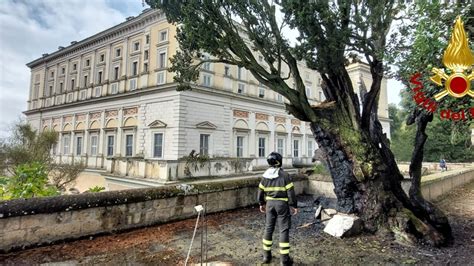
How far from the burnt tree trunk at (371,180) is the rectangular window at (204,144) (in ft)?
49.0

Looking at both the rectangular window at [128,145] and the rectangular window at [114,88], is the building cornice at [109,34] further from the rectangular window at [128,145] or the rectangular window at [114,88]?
the rectangular window at [128,145]

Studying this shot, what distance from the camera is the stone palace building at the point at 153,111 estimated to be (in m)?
19.7

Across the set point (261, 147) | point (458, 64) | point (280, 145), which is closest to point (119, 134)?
point (261, 147)

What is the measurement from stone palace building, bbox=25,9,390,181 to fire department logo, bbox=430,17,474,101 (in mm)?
12786

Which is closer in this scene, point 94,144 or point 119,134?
point 119,134

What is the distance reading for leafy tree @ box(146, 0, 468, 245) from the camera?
577 cm

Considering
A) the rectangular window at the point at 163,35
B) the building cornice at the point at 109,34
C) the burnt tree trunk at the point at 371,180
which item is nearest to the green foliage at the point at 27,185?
the burnt tree trunk at the point at 371,180

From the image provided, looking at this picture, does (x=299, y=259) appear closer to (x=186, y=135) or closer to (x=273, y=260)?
(x=273, y=260)

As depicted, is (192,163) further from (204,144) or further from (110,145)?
(110,145)

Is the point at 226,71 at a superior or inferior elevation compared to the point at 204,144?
superior

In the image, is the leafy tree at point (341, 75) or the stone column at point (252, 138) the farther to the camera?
the stone column at point (252, 138)

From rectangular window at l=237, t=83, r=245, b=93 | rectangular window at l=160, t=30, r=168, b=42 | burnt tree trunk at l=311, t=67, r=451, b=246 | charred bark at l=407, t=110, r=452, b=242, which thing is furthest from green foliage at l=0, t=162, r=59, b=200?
rectangular window at l=237, t=83, r=245, b=93

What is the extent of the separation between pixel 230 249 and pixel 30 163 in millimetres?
9859

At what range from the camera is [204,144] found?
2125 cm
